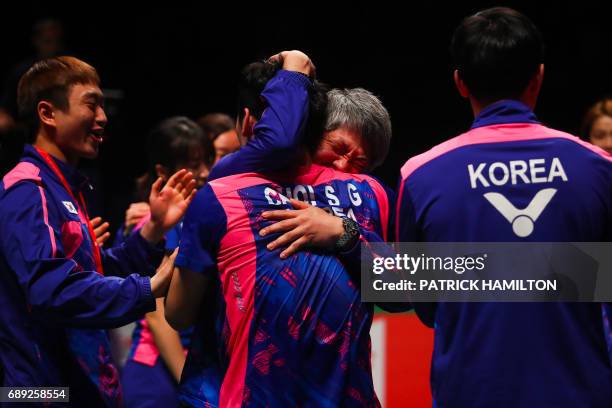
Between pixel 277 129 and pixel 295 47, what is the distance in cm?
457

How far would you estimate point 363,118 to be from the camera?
2.67 meters

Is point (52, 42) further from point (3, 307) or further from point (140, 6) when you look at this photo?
point (3, 307)

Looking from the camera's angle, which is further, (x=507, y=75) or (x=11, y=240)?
(x=11, y=240)

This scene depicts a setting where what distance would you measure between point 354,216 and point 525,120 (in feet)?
1.80

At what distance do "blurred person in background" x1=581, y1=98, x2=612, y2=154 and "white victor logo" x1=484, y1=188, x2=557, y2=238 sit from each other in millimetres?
2850

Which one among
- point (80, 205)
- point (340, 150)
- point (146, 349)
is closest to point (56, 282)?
point (80, 205)

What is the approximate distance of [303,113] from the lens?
7.99 ft

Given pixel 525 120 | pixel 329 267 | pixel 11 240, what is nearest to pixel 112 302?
pixel 11 240

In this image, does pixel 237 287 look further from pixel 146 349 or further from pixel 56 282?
pixel 146 349

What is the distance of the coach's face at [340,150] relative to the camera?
2.65 meters

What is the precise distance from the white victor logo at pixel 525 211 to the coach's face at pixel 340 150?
64 cm

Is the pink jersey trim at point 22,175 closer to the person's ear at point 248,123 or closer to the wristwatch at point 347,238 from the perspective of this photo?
the person's ear at point 248,123

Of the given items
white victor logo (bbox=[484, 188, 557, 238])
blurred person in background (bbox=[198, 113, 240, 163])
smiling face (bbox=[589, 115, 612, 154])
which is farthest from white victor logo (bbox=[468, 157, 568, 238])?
smiling face (bbox=[589, 115, 612, 154])

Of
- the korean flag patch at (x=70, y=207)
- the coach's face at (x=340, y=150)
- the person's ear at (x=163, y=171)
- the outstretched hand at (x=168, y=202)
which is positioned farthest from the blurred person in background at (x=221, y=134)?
the coach's face at (x=340, y=150)
